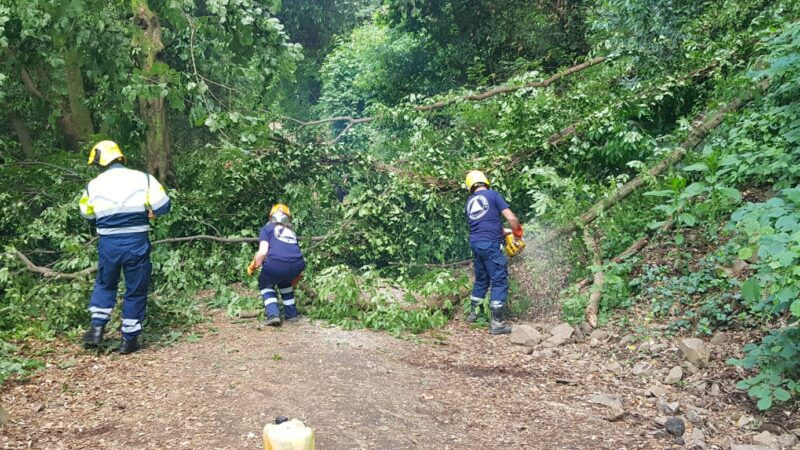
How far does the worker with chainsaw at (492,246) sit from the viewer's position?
6.29 m

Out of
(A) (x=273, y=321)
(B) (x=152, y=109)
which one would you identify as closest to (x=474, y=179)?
(A) (x=273, y=321)

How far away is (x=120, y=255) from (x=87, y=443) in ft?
6.83

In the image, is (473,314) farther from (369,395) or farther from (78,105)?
(78,105)

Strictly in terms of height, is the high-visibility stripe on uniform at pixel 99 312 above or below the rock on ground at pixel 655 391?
above

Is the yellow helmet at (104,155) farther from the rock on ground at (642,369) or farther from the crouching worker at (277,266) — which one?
the rock on ground at (642,369)

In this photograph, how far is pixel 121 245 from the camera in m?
5.29

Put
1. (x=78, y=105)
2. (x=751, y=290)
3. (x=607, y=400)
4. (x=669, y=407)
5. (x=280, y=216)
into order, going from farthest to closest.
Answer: (x=78, y=105) → (x=280, y=216) → (x=607, y=400) → (x=669, y=407) → (x=751, y=290)

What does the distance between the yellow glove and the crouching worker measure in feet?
6.85

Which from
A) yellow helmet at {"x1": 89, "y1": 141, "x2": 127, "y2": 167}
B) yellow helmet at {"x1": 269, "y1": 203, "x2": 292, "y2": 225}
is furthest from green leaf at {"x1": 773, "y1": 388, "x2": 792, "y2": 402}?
yellow helmet at {"x1": 89, "y1": 141, "x2": 127, "y2": 167}

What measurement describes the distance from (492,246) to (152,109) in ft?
16.5

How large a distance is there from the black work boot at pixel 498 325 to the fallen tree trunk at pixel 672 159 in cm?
114

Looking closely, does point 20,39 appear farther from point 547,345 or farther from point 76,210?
point 547,345

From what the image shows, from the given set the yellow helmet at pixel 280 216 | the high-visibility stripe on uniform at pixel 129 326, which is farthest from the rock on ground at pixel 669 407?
the high-visibility stripe on uniform at pixel 129 326

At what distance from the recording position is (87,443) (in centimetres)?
352
